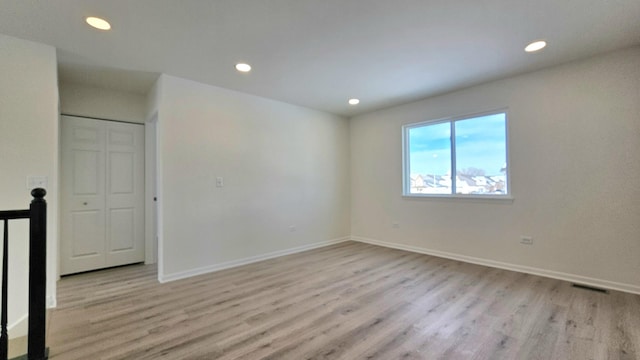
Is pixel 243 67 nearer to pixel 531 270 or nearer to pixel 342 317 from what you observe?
pixel 342 317

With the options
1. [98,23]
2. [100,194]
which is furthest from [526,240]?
[100,194]

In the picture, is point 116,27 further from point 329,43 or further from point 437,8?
point 437,8

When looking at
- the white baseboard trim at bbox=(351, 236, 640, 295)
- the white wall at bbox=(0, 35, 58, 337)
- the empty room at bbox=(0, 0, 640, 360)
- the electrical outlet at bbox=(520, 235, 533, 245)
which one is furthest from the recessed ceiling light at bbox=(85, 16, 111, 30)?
the electrical outlet at bbox=(520, 235, 533, 245)

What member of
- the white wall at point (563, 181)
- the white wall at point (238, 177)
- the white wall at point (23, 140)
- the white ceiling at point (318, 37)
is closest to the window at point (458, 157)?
the white wall at point (563, 181)

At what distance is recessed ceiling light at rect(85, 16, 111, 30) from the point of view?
2285 mm

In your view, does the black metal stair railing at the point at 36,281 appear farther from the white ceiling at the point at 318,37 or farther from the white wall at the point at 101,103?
the white wall at the point at 101,103

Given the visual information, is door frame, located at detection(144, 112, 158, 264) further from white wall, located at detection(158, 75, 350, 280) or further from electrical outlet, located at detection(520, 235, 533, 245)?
electrical outlet, located at detection(520, 235, 533, 245)

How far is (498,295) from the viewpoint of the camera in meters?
2.88

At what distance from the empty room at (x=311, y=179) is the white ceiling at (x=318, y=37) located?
0.08 ft

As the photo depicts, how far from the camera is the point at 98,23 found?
2344 mm

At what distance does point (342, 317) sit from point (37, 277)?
2.05 metres

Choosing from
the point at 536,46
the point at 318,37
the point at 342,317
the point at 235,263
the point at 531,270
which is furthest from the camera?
the point at 235,263

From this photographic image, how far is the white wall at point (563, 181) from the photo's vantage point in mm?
2961

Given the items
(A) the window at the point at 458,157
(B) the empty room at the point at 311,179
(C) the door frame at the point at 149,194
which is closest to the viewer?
(B) the empty room at the point at 311,179
